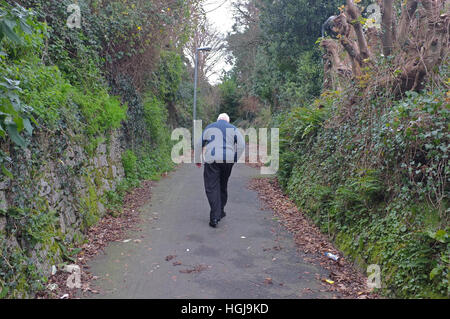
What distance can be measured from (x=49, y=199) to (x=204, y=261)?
2309 millimetres

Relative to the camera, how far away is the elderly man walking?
671 centimetres

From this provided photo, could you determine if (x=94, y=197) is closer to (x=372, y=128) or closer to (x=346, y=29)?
(x=372, y=128)

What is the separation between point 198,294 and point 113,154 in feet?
19.2

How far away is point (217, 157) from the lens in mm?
6688

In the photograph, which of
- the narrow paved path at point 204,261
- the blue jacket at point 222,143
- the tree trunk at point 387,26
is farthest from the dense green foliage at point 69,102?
the tree trunk at point 387,26

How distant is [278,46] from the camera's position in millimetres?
16875

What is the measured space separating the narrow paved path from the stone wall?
27.2 inches

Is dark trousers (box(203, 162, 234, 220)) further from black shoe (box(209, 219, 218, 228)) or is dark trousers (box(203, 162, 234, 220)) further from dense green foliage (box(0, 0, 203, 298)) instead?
dense green foliage (box(0, 0, 203, 298))

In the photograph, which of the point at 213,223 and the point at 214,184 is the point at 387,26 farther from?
the point at 213,223

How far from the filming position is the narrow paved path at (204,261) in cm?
426

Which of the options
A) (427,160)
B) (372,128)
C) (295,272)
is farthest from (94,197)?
(427,160)

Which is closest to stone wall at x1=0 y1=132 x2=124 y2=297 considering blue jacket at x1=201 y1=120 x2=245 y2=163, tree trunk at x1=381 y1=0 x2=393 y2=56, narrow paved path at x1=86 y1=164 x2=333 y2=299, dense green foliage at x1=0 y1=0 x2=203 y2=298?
dense green foliage at x1=0 y1=0 x2=203 y2=298

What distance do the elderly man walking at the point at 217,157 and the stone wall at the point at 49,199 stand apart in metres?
2.12

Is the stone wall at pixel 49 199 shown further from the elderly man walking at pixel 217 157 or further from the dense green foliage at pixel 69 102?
Answer: the elderly man walking at pixel 217 157
